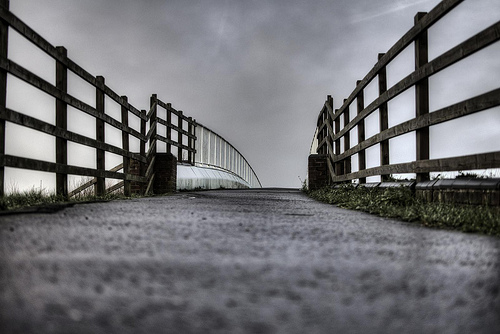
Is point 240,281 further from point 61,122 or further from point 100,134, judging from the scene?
point 100,134

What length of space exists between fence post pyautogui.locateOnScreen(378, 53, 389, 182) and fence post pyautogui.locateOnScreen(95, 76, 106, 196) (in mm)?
4064

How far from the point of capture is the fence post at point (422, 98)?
14.8 ft

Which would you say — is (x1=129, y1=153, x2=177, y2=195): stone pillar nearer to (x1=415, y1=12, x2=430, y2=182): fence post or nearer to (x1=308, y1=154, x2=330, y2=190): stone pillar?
(x1=308, y1=154, x2=330, y2=190): stone pillar

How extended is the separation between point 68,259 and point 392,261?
1.41m

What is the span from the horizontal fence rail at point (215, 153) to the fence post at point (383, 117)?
887cm

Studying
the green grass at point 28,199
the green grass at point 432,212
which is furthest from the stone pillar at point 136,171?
the green grass at point 432,212

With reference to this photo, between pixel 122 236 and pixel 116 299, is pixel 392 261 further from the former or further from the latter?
pixel 122 236

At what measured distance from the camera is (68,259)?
1.74 meters

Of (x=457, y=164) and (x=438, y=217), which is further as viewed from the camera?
(x=457, y=164)

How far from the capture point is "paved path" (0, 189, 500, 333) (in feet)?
3.76

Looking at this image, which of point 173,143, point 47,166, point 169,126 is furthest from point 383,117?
point 173,143

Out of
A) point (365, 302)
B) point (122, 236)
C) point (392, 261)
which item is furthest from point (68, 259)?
point (392, 261)

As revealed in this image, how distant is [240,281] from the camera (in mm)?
1505

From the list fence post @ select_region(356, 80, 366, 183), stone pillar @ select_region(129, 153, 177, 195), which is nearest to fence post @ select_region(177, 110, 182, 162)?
stone pillar @ select_region(129, 153, 177, 195)
